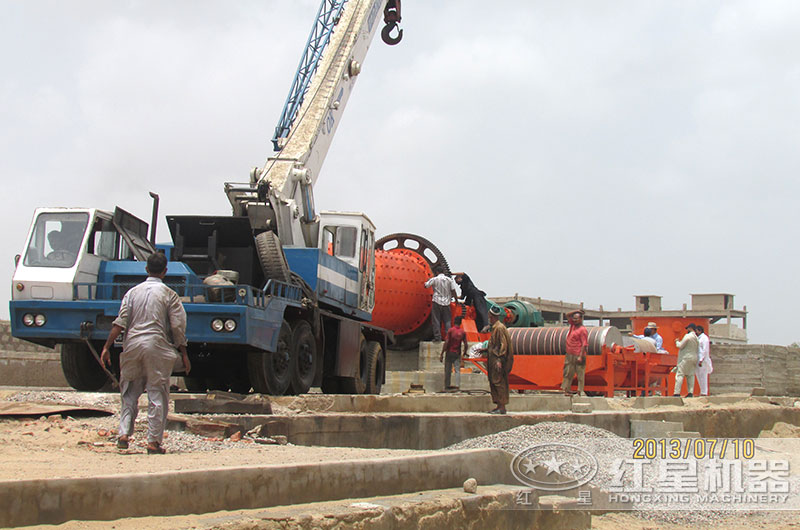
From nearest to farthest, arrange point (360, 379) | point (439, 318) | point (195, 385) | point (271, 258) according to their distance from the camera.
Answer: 1. point (271, 258)
2. point (195, 385)
3. point (360, 379)
4. point (439, 318)

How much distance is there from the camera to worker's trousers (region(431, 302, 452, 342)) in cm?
1994

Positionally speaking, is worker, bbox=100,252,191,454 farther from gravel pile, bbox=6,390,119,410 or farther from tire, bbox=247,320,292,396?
tire, bbox=247,320,292,396

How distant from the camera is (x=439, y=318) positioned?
790 inches

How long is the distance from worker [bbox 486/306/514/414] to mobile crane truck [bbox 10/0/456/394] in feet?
8.33

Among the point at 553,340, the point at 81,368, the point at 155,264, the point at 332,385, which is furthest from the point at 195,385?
the point at 155,264

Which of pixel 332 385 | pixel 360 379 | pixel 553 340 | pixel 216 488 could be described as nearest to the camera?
pixel 216 488

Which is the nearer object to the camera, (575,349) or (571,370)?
(575,349)

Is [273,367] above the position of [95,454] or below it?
above

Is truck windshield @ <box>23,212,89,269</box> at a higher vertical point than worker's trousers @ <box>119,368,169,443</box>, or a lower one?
higher

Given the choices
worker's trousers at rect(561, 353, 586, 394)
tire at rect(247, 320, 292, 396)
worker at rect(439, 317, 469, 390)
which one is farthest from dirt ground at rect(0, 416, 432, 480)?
worker's trousers at rect(561, 353, 586, 394)

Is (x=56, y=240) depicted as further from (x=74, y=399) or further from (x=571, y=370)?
(x=571, y=370)

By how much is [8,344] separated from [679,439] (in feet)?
41.8

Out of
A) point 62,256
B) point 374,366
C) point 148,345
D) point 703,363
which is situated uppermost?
point 62,256

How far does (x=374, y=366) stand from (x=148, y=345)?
898cm
